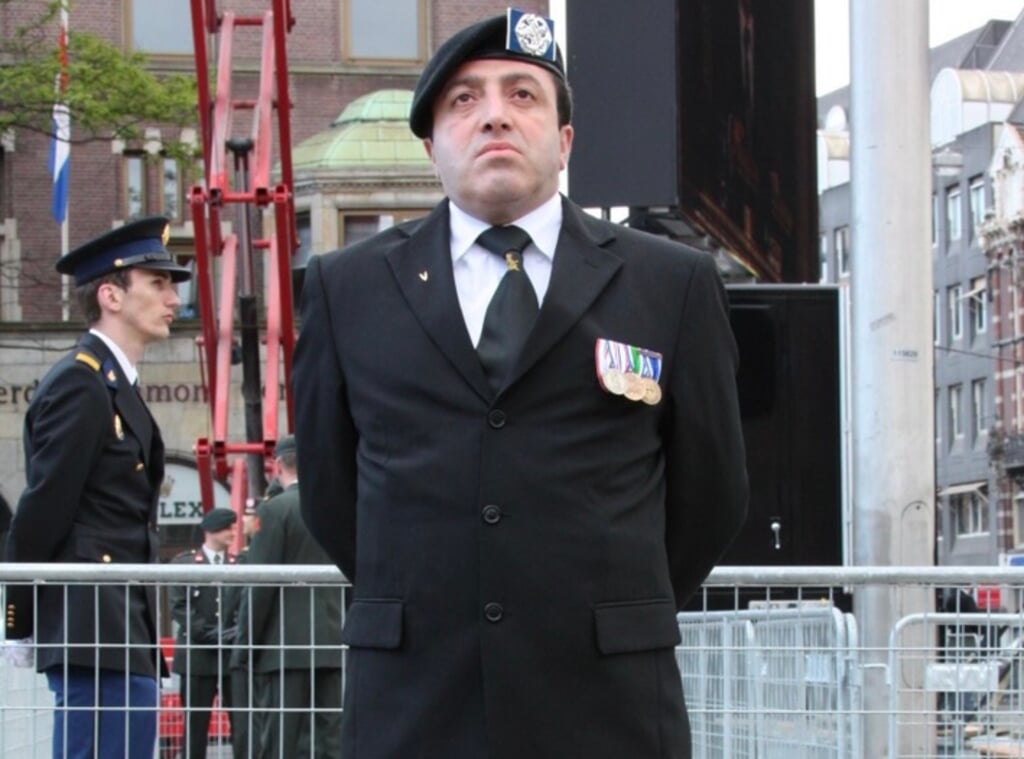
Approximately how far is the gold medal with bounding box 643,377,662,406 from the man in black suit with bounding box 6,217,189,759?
243 centimetres

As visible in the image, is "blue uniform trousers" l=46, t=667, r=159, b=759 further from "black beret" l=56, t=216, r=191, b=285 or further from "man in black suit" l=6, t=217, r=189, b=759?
"black beret" l=56, t=216, r=191, b=285

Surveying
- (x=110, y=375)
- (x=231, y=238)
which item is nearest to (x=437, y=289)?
(x=110, y=375)

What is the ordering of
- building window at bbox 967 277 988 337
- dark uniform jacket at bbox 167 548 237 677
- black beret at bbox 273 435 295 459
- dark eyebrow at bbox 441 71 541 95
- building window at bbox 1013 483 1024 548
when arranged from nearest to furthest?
dark eyebrow at bbox 441 71 541 95 < dark uniform jacket at bbox 167 548 237 677 < black beret at bbox 273 435 295 459 < building window at bbox 1013 483 1024 548 < building window at bbox 967 277 988 337

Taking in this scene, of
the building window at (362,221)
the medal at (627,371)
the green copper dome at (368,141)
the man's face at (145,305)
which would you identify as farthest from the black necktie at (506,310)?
the building window at (362,221)

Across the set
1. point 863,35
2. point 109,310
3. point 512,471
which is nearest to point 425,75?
point 512,471

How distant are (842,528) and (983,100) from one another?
75.7 meters

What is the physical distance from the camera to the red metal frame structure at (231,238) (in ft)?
53.8

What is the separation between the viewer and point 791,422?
1169 centimetres

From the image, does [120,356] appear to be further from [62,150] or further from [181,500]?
[181,500]

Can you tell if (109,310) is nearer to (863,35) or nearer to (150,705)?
(150,705)

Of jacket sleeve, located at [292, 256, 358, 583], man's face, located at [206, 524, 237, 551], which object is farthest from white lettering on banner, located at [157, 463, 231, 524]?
jacket sleeve, located at [292, 256, 358, 583]

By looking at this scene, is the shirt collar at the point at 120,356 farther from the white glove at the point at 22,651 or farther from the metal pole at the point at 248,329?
the metal pole at the point at 248,329

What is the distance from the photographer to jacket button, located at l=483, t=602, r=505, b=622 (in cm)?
349

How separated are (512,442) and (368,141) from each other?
30.3 m
